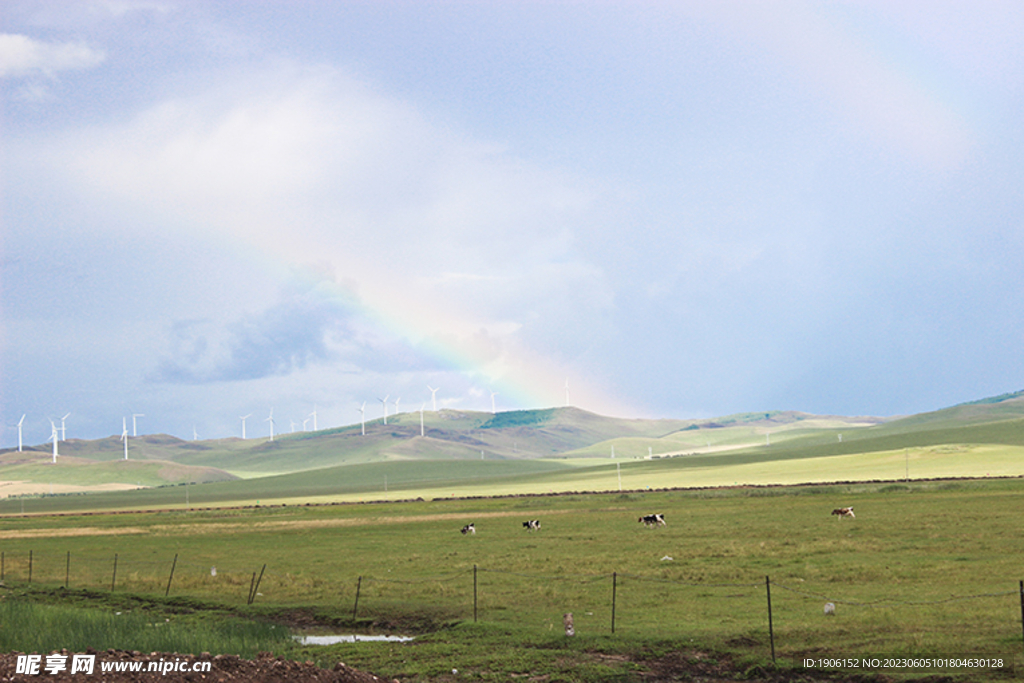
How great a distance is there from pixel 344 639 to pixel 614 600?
761 cm

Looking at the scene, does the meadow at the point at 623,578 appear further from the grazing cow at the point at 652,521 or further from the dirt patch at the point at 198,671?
the dirt patch at the point at 198,671

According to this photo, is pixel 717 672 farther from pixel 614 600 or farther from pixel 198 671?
pixel 198 671

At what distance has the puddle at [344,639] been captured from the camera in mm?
23297

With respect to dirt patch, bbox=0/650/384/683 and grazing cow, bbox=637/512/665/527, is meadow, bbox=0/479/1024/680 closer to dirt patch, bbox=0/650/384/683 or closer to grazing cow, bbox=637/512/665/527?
grazing cow, bbox=637/512/665/527

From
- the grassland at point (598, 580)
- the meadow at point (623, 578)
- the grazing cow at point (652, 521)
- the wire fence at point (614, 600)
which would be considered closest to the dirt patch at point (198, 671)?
the grassland at point (598, 580)

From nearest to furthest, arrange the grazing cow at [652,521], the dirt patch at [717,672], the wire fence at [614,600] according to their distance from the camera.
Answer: the dirt patch at [717,672] < the wire fence at [614,600] < the grazing cow at [652,521]

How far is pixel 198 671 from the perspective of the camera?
13367 millimetres

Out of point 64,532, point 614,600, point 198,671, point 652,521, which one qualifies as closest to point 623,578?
point 614,600

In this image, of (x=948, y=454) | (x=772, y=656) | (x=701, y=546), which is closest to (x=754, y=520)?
(x=701, y=546)

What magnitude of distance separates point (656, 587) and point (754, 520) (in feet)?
92.3

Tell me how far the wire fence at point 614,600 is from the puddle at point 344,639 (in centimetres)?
190

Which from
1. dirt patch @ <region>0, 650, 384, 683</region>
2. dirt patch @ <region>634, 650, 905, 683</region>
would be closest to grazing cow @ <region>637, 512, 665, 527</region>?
dirt patch @ <region>634, 650, 905, 683</region>

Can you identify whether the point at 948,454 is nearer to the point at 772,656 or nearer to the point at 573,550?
the point at 573,550

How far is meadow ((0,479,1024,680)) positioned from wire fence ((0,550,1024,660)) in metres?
0.09
